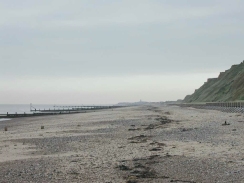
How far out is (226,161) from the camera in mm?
9906

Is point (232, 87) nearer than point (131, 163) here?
No

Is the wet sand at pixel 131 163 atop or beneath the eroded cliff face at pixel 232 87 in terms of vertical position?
beneath

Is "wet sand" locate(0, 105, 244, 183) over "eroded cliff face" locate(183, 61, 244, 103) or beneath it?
beneath

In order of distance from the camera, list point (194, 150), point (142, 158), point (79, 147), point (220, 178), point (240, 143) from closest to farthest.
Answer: point (220, 178)
point (142, 158)
point (194, 150)
point (240, 143)
point (79, 147)

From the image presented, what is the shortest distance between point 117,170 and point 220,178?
9.83 ft

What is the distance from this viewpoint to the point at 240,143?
43.8ft

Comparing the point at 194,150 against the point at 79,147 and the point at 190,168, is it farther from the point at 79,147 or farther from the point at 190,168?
the point at 79,147

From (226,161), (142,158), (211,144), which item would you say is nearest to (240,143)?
(211,144)

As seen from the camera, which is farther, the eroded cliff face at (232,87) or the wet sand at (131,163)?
the eroded cliff face at (232,87)

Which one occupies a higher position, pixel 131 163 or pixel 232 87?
pixel 232 87

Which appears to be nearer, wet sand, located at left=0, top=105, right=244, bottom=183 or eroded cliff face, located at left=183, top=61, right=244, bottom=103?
wet sand, located at left=0, top=105, right=244, bottom=183

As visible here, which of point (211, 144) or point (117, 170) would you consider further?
point (211, 144)

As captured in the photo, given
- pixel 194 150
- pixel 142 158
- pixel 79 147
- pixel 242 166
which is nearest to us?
pixel 242 166

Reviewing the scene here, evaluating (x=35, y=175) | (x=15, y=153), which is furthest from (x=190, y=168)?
(x=15, y=153)
